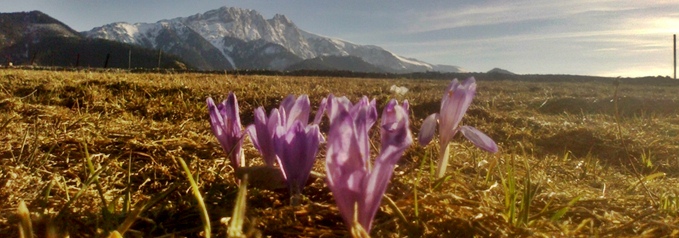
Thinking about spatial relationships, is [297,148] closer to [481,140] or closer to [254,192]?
[254,192]

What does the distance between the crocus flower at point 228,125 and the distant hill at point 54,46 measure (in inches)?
4681

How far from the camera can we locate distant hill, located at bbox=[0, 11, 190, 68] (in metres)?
131

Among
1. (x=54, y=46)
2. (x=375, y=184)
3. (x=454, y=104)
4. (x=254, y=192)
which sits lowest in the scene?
(x=254, y=192)

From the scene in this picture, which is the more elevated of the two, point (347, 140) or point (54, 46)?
point (54, 46)

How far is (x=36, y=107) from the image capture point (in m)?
2.70

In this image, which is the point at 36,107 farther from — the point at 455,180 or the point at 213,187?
the point at 455,180

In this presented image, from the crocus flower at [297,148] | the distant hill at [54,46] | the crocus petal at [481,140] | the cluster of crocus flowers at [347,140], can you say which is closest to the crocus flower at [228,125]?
the cluster of crocus flowers at [347,140]

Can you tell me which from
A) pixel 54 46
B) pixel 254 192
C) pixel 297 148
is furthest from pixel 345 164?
pixel 54 46

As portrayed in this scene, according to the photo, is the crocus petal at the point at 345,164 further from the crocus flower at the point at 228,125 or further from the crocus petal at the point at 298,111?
the crocus flower at the point at 228,125

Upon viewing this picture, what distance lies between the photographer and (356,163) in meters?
0.82

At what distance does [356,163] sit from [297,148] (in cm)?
27

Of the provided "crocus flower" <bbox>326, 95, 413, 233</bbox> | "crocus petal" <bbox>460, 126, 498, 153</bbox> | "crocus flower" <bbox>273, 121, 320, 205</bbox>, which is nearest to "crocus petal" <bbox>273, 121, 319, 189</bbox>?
"crocus flower" <bbox>273, 121, 320, 205</bbox>

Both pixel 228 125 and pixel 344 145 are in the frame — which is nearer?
pixel 344 145

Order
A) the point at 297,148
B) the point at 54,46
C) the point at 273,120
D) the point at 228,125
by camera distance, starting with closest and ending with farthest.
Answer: the point at 297,148 → the point at 273,120 → the point at 228,125 → the point at 54,46
